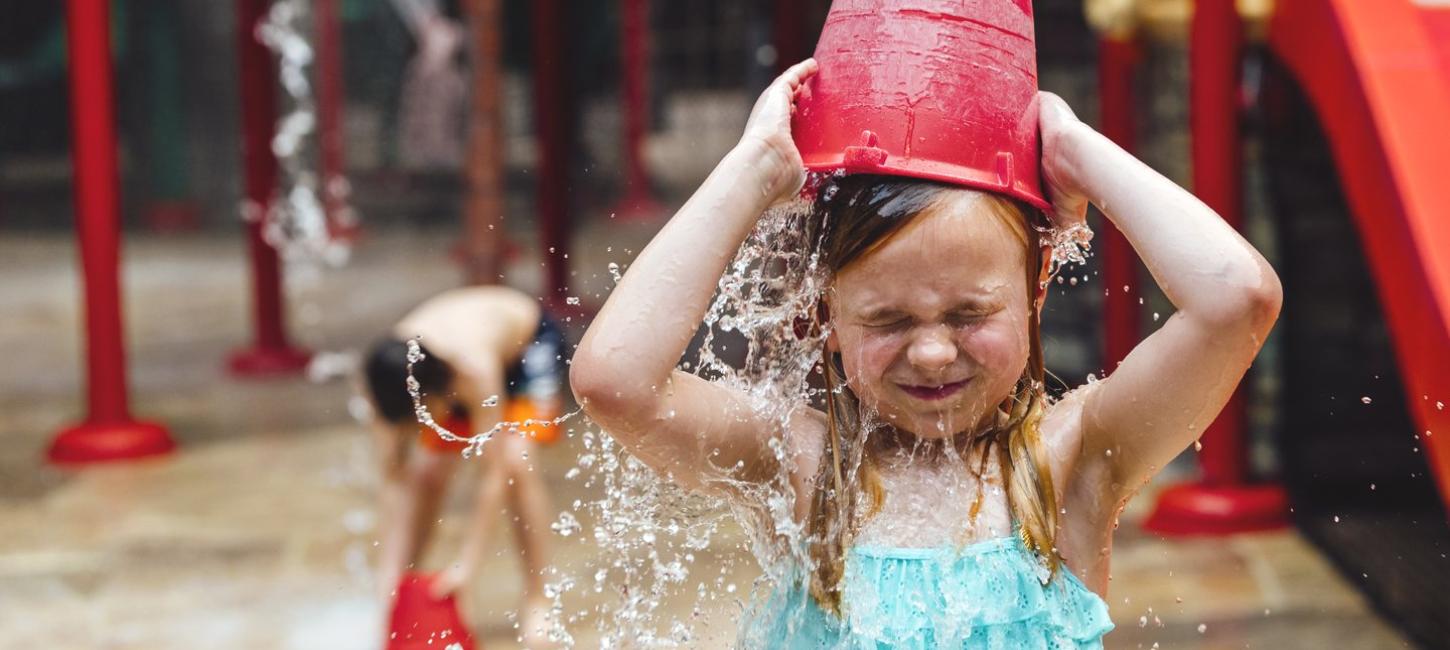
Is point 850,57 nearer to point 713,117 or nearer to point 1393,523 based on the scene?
point 1393,523

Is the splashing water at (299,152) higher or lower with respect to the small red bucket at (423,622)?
lower

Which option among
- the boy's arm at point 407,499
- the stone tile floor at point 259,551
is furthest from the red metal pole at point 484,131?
the boy's arm at point 407,499

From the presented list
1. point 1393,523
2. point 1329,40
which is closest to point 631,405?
point 1329,40

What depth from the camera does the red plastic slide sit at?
282 centimetres

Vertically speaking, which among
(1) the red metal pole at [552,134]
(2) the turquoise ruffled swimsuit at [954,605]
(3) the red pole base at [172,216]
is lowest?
(3) the red pole base at [172,216]

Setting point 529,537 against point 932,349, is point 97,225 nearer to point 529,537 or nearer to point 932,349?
point 529,537

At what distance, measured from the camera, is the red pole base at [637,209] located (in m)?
11.1

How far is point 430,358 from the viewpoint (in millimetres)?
3635

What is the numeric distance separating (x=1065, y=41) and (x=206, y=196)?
7565mm

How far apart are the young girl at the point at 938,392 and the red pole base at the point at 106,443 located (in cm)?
426

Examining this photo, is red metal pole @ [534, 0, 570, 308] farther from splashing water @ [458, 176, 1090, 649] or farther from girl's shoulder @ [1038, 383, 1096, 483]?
girl's shoulder @ [1038, 383, 1096, 483]

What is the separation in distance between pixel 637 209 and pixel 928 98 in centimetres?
963

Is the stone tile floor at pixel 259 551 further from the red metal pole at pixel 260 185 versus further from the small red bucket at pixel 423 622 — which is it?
the small red bucket at pixel 423 622

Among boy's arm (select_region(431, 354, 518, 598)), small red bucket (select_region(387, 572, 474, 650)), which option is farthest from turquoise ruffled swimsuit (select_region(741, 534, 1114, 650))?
boy's arm (select_region(431, 354, 518, 598))
